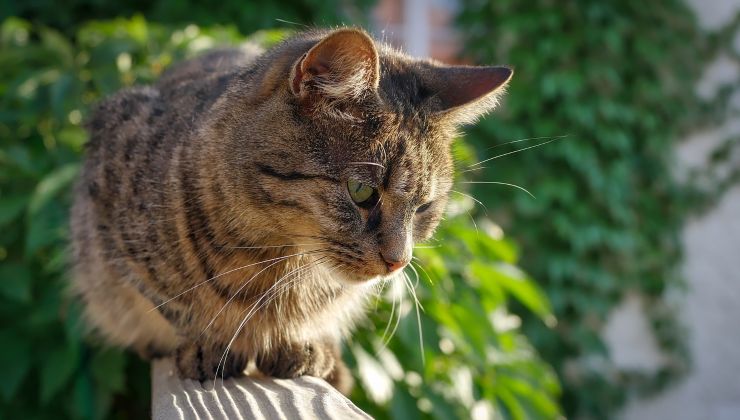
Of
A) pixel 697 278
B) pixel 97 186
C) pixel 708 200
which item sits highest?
pixel 708 200

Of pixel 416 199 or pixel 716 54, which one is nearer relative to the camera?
pixel 416 199

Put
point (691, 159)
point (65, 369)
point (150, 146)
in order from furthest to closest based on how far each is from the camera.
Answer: point (691, 159)
point (65, 369)
point (150, 146)

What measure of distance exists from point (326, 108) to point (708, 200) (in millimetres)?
4275

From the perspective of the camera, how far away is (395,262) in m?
1.46

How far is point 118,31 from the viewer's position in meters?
2.77

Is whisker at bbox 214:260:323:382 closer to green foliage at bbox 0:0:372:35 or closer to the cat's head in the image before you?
the cat's head

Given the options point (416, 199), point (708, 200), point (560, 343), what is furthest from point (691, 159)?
point (416, 199)

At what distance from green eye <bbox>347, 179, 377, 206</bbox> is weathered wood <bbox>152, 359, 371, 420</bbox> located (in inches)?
12.9

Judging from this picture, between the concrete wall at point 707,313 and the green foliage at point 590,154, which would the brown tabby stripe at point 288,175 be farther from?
the concrete wall at point 707,313

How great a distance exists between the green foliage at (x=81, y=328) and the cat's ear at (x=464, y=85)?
329 mm

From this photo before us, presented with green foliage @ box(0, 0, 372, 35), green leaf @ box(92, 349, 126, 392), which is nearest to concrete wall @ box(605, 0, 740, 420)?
green foliage @ box(0, 0, 372, 35)

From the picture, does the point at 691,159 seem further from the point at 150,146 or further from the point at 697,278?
the point at 150,146

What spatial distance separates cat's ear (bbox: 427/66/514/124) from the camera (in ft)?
5.21

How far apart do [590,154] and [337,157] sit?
144 inches
